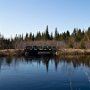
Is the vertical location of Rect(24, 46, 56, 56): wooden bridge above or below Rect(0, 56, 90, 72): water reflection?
above

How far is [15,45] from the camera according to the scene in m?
109

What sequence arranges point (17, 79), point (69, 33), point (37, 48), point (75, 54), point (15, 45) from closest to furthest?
point (17, 79)
point (75, 54)
point (37, 48)
point (15, 45)
point (69, 33)

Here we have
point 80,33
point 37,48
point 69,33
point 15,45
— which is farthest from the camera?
point 69,33

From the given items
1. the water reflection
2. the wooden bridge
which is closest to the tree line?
the wooden bridge

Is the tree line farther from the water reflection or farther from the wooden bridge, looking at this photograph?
the water reflection

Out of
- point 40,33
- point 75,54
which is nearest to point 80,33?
point 40,33

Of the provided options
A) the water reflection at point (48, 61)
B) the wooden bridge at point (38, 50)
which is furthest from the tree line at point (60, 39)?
the water reflection at point (48, 61)

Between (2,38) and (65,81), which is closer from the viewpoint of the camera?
(65,81)

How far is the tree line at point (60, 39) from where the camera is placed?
105 m

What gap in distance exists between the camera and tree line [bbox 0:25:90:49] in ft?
344

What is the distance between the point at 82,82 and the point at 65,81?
90.2 inches

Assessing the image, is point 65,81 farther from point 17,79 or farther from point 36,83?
point 17,79

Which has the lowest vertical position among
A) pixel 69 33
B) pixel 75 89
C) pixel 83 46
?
pixel 75 89

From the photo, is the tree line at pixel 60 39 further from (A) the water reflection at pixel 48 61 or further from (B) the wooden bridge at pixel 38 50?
(A) the water reflection at pixel 48 61
